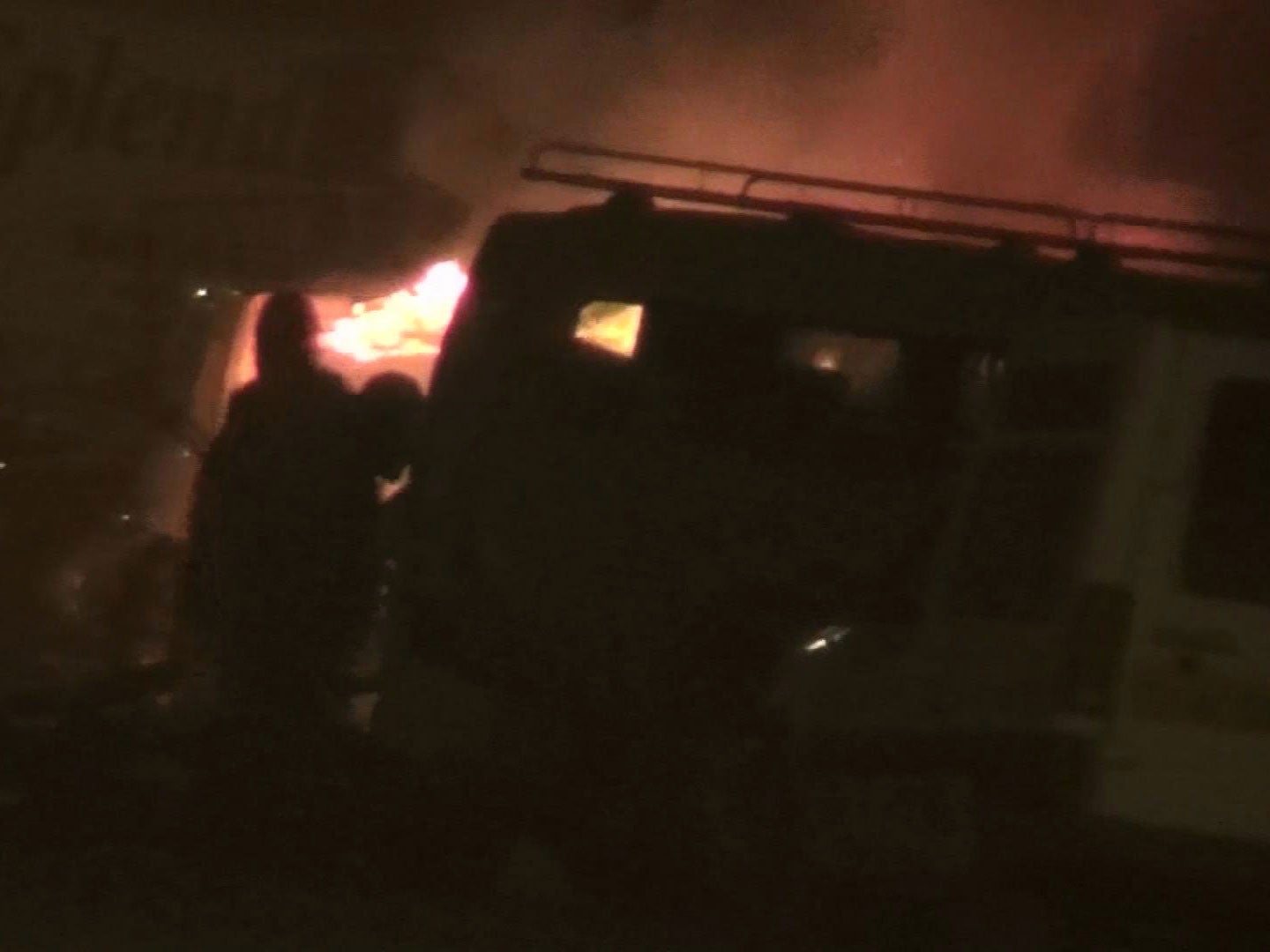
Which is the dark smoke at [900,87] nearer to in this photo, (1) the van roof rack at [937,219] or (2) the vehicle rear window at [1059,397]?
(1) the van roof rack at [937,219]

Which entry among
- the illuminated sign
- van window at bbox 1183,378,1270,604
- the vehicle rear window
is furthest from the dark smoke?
van window at bbox 1183,378,1270,604

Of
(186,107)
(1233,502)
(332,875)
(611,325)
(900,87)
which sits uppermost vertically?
(900,87)

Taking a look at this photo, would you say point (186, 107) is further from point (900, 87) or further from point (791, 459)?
point (791, 459)

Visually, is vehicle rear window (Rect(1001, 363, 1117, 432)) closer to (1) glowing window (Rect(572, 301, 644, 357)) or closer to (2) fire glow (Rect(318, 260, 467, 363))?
(1) glowing window (Rect(572, 301, 644, 357))

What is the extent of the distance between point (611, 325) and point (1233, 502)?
206 centimetres

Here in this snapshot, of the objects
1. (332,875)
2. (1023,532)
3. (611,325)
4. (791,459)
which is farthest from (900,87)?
(1023,532)

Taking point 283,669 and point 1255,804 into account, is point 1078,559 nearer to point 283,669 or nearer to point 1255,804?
point 1255,804

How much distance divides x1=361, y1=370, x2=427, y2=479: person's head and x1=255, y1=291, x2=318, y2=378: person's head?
0.26m

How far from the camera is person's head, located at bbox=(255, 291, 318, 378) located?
964cm

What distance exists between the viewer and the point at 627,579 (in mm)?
8523

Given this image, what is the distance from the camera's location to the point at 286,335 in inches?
380

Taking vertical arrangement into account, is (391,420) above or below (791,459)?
below

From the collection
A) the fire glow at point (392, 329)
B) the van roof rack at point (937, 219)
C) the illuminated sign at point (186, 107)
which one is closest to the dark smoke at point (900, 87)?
the fire glow at point (392, 329)

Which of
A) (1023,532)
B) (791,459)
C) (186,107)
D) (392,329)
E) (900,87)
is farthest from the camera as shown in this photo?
(900,87)
